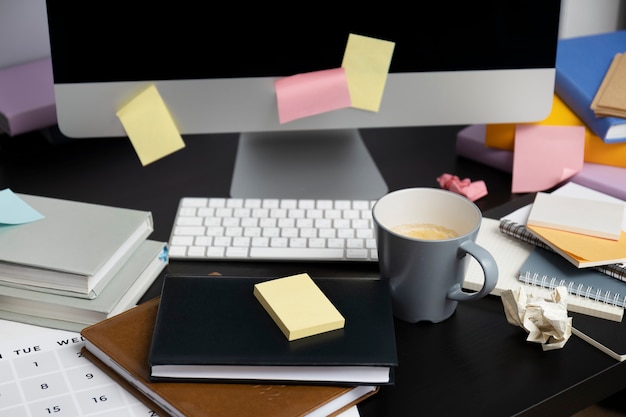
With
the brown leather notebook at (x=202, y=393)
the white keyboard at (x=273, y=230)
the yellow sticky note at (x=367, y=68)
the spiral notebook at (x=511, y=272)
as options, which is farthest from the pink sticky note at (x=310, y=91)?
the brown leather notebook at (x=202, y=393)

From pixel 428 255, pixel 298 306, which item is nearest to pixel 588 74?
pixel 428 255

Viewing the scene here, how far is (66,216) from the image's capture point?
78 cm

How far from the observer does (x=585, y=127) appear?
0.96 m

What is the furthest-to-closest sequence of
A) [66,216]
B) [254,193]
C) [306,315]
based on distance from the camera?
1. [254,193]
2. [66,216]
3. [306,315]

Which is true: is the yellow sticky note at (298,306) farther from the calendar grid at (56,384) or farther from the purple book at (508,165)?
the purple book at (508,165)

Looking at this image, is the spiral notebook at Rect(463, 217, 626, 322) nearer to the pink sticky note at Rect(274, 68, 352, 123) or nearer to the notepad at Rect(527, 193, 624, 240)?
the notepad at Rect(527, 193, 624, 240)

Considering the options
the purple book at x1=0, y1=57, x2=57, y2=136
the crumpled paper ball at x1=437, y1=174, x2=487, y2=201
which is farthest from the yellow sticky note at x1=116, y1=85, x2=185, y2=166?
the crumpled paper ball at x1=437, y1=174, x2=487, y2=201

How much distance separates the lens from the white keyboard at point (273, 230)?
0.80 meters

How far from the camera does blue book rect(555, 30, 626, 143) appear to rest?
36.4 inches

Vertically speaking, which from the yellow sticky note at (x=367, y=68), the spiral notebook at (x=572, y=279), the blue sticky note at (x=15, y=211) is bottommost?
the spiral notebook at (x=572, y=279)

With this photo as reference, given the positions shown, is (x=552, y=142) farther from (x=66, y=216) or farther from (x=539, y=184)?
(x=66, y=216)

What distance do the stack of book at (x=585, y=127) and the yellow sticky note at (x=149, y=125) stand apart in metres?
0.41

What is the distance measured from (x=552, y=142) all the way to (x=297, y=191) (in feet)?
1.10

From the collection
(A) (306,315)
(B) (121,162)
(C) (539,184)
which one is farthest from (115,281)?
(C) (539,184)
